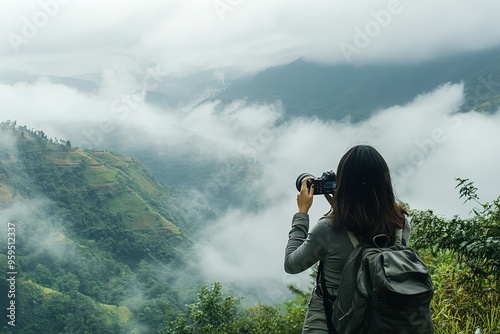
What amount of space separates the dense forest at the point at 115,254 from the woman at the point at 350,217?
1.31m

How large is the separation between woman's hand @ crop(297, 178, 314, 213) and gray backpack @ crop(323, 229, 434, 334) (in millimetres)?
334

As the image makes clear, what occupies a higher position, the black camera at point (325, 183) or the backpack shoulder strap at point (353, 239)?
the black camera at point (325, 183)

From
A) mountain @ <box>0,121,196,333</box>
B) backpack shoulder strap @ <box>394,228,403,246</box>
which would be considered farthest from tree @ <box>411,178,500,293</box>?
mountain @ <box>0,121,196,333</box>

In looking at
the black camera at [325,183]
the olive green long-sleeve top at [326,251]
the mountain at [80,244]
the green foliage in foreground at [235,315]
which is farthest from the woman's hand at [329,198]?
the mountain at [80,244]

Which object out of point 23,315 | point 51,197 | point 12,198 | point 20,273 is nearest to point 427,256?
point 23,315

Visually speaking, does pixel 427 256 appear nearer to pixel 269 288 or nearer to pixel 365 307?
pixel 365 307

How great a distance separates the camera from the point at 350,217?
174 cm

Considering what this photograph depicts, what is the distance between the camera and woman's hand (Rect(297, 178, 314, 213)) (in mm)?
1950

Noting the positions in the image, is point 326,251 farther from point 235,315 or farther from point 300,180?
point 235,315

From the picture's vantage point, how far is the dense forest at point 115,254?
135 inches

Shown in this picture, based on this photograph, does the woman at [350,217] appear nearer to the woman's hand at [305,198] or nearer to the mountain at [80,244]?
the woman's hand at [305,198]

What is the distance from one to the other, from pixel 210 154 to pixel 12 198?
123 meters

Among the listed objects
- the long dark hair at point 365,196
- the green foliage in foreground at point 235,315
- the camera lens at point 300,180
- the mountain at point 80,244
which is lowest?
the long dark hair at point 365,196

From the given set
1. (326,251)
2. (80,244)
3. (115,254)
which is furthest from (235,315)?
(115,254)
